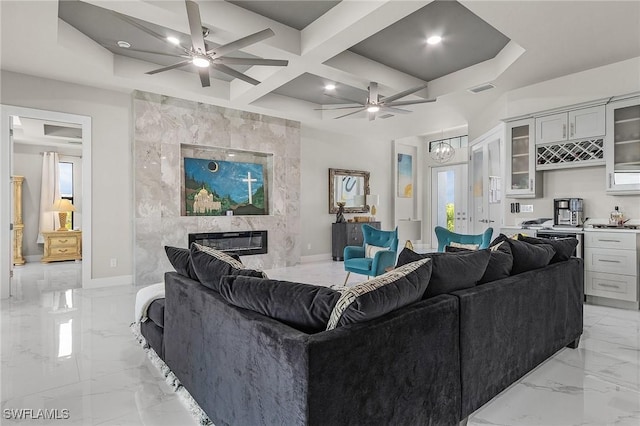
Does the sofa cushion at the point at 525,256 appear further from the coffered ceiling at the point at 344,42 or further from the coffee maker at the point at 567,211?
the coffee maker at the point at 567,211

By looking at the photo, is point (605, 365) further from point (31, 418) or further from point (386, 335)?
point (31, 418)

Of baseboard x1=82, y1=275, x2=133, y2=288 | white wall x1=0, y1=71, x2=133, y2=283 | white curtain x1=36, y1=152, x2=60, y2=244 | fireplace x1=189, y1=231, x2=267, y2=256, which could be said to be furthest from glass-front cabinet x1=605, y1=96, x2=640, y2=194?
white curtain x1=36, y1=152, x2=60, y2=244

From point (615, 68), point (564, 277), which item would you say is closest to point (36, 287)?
point (564, 277)

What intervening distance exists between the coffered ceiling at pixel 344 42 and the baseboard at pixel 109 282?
2.77 metres

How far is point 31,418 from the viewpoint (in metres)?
1.89

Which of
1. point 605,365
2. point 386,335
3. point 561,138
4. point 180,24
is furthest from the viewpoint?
point 561,138

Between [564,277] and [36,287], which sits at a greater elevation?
[564,277]

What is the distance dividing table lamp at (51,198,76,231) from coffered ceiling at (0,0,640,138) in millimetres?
3713

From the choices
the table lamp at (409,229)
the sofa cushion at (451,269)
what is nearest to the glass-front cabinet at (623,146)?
the sofa cushion at (451,269)

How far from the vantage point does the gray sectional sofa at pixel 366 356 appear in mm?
1179

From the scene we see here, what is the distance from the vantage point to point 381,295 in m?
1.37

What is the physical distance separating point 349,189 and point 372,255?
12.0 ft

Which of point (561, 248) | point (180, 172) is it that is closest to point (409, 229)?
point (180, 172)

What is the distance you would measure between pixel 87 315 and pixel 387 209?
6.94 metres
